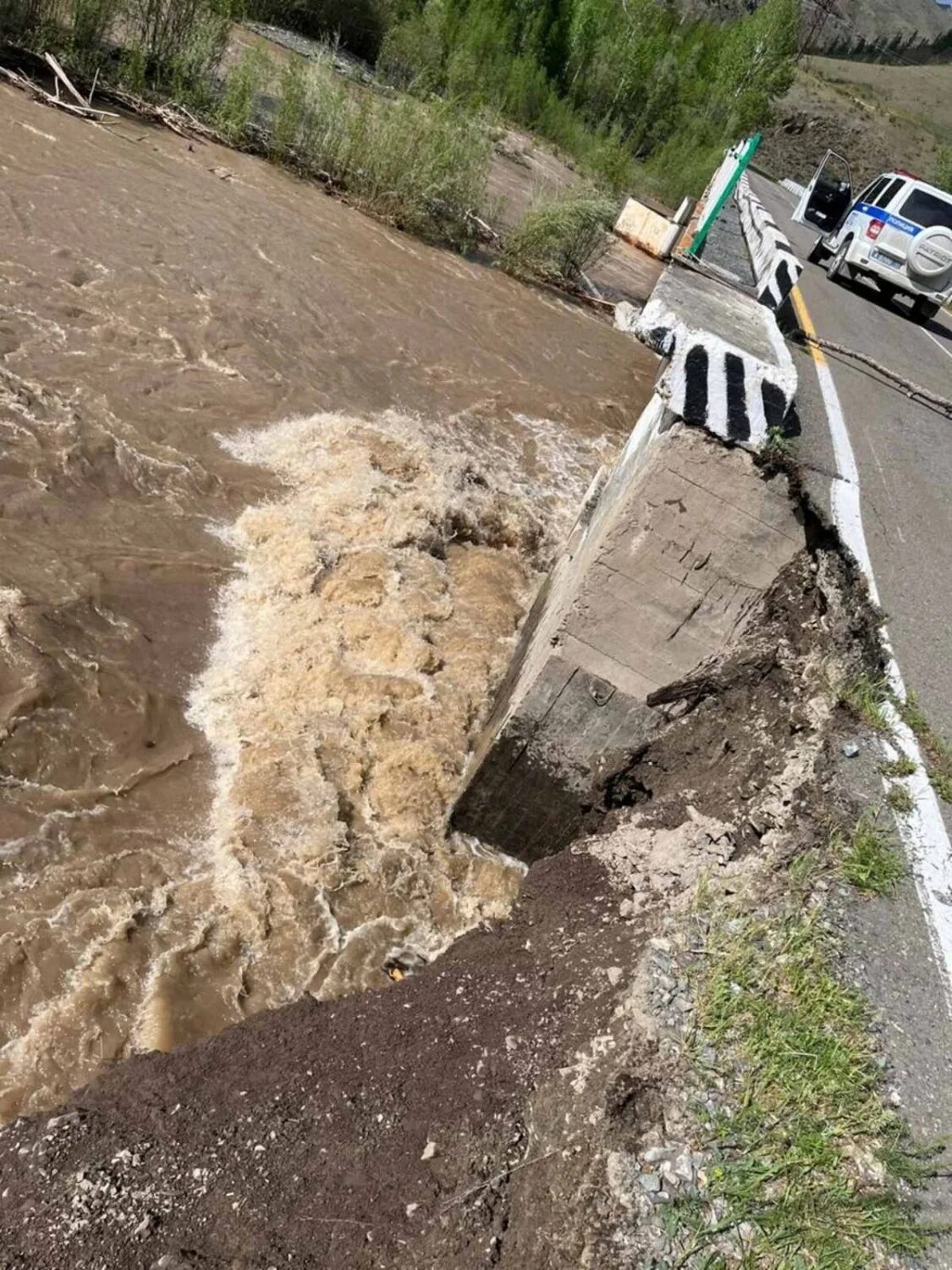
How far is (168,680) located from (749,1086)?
3803 mm

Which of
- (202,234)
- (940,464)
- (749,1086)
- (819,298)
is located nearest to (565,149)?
(819,298)

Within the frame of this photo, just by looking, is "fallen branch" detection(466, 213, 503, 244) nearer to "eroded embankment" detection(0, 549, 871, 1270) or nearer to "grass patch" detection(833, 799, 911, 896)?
"eroded embankment" detection(0, 549, 871, 1270)

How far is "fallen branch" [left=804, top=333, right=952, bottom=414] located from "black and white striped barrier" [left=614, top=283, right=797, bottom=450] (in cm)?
526

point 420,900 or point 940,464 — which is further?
point 940,464

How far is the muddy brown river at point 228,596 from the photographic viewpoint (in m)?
3.97

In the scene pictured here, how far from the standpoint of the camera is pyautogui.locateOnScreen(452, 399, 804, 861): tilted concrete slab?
137 inches

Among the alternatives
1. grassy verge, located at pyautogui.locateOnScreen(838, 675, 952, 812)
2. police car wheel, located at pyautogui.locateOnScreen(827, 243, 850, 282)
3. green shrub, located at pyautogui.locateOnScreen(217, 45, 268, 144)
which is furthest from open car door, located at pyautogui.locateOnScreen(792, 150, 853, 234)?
grassy verge, located at pyautogui.locateOnScreen(838, 675, 952, 812)

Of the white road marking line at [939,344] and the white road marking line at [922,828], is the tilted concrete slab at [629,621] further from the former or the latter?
the white road marking line at [939,344]

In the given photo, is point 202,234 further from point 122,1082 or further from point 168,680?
point 122,1082

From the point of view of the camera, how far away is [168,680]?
5.19 m

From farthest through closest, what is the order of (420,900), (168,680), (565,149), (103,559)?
(565,149), (103,559), (168,680), (420,900)

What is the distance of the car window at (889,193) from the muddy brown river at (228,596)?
24.5ft

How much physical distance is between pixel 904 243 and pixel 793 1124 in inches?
622

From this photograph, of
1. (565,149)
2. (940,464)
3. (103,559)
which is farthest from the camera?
(565,149)
